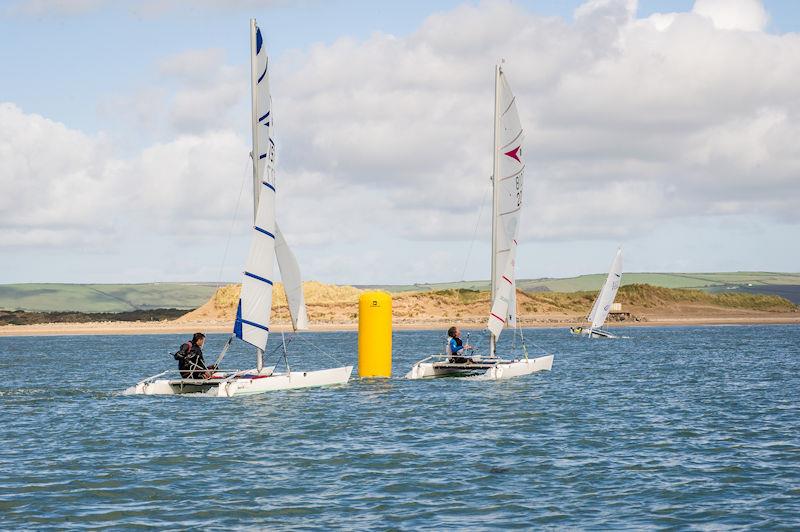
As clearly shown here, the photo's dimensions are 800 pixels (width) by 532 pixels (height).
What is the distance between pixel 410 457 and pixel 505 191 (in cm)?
2101

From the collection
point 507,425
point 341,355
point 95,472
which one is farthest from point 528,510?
point 341,355

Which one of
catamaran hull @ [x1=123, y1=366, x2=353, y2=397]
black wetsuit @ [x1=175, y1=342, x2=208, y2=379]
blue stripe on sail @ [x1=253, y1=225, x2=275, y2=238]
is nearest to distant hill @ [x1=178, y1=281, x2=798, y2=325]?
catamaran hull @ [x1=123, y1=366, x2=353, y2=397]

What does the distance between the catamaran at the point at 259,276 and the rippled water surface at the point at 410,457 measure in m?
0.61

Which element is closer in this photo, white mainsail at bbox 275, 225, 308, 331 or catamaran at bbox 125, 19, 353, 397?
catamaran at bbox 125, 19, 353, 397

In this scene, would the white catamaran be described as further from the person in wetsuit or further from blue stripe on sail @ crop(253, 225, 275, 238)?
blue stripe on sail @ crop(253, 225, 275, 238)

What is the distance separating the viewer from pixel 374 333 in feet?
125

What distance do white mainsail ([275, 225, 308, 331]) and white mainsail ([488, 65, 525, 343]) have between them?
8985mm

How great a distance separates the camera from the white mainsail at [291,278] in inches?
1344

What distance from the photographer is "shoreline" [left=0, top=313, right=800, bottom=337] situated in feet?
422

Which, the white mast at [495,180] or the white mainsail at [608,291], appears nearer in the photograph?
the white mast at [495,180]

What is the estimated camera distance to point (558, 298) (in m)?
163

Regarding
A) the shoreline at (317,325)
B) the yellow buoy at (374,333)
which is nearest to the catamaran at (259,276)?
the yellow buoy at (374,333)

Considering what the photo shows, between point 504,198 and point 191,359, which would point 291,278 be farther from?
point 504,198

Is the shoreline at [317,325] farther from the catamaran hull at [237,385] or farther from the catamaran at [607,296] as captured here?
the catamaran hull at [237,385]
